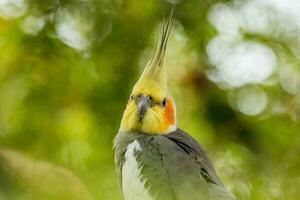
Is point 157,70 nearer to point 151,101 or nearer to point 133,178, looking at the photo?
point 151,101

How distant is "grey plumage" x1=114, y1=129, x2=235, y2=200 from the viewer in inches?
152

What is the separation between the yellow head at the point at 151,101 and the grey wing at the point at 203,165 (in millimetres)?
119

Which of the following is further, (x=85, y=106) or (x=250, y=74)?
(x=250, y=74)

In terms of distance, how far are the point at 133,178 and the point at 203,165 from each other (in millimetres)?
399

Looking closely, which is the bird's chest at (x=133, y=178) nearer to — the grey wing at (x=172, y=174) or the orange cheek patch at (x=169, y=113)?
the grey wing at (x=172, y=174)

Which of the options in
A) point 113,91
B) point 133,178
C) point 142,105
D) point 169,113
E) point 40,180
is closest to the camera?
point 40,180

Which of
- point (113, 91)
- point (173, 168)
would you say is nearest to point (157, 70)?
point (173, 168)

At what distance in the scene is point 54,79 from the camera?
208 inches

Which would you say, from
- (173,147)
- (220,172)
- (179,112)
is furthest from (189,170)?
(179,112)

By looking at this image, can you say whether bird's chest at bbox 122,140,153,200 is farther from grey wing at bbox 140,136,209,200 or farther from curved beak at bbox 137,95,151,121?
curved beak at bbox 137,95,151,121

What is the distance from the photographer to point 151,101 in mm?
4430

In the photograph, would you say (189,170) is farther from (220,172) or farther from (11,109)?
(11,109)

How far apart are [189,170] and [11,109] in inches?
65.4

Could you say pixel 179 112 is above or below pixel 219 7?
below
